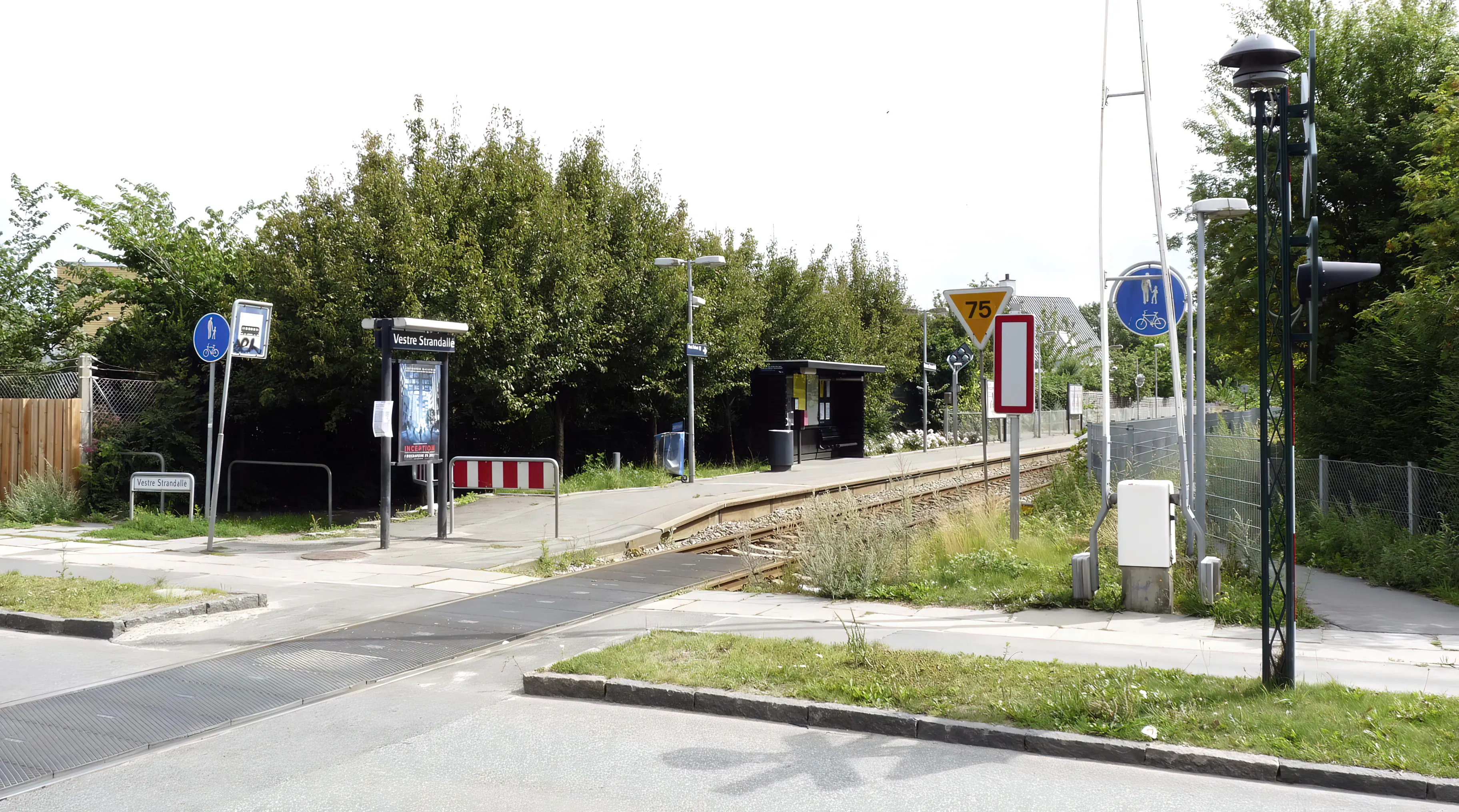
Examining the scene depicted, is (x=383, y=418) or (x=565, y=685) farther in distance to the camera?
(x=383, y=418)

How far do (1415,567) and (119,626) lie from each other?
11.5 meters

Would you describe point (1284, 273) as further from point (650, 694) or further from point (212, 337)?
point (212, 337)

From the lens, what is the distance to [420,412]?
14.7 meters

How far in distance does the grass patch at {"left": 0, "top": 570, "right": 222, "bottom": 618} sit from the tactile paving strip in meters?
1.88

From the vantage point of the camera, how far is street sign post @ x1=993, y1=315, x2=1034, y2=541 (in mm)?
Answer: 10828

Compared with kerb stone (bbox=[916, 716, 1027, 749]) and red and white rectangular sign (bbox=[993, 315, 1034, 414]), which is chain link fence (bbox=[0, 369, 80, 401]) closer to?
red and white rectangular sign (bbox=[993, 315, 1034, 414])

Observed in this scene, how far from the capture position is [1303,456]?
16188mm

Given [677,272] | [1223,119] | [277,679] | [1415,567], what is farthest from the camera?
[677,272]

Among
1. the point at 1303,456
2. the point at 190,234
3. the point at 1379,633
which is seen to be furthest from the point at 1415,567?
the point at 190,234

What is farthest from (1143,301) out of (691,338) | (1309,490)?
(691,338)

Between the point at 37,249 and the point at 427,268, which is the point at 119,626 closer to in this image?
the point at 427,268

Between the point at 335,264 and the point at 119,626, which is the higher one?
the point at 335,264

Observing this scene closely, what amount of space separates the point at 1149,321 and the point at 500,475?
886cm

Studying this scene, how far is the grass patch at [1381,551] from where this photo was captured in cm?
1002
